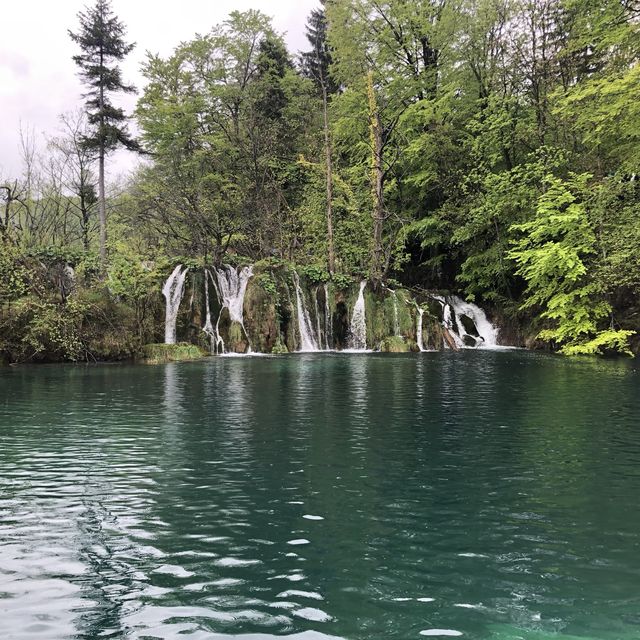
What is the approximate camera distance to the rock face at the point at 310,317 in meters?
23.6

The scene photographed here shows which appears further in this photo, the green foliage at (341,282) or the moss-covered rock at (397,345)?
the green foliage at (341,282)

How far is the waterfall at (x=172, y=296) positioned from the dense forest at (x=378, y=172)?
41cm

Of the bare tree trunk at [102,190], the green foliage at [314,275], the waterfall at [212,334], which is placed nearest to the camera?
the waterfall at [212,334]

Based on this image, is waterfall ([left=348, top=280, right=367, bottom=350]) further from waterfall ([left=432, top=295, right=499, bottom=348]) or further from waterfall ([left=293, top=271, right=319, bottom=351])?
waterfall ([left=432, top=295, right=499, bottom=348])

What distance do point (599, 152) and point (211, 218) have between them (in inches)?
796

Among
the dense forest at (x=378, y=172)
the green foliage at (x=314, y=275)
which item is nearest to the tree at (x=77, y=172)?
the dense forest at (x=378, y=172)

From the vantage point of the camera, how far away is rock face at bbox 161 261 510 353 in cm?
2362

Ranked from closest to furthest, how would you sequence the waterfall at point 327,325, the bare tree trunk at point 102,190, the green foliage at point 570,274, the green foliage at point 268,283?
1. the green foliage at point 570,274
2. the bare tree trunk at point 102,190
3. the green foliage at point 268,283
4. the waterfall at point 327,325

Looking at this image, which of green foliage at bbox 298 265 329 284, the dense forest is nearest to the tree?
the dense forest

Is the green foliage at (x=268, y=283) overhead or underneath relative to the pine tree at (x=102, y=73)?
underneath

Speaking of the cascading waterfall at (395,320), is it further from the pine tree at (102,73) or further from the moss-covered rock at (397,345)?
the pine tree at (102,73)

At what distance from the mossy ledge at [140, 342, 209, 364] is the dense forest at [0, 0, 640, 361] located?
0.61 m

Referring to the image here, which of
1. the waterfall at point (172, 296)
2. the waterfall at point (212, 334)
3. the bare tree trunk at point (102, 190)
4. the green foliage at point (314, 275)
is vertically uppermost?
the bare tree trunk at point (102, 190)

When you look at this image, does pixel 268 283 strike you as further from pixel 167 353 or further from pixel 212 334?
pixel 167 353
